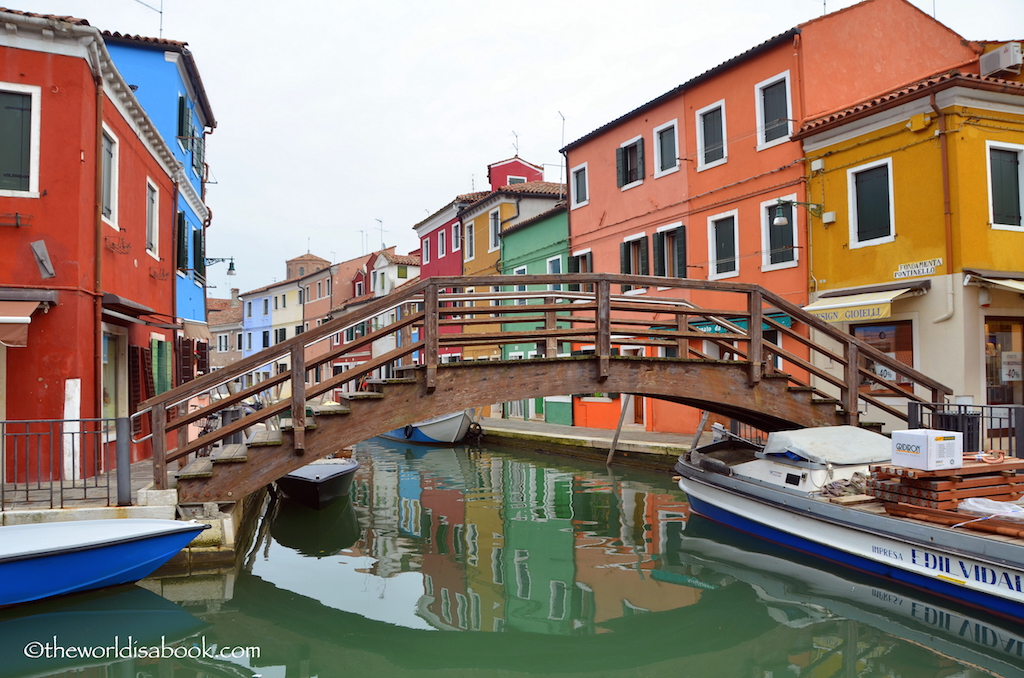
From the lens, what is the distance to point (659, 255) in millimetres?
19359

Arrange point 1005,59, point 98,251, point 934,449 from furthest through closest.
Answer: point 1005,59
point 98,251
point 934,449

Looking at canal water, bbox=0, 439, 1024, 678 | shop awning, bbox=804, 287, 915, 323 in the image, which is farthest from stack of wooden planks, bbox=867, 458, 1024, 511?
shop awning, bbox=804, 287, 915, 323

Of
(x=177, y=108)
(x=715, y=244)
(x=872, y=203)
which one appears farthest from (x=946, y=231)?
(x=177, y=108)

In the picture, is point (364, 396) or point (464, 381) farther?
point (464, 381)

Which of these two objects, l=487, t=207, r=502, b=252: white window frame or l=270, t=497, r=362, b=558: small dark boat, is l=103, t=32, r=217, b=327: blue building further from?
l=487, t=207, r=502, b=252: white window frame

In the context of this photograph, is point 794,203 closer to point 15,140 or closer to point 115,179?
point 115,179

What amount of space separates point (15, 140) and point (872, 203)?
13099 millimetres

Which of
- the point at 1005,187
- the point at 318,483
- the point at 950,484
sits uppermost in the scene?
the point at 1005,187

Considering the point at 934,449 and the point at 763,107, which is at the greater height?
the point at 763,107

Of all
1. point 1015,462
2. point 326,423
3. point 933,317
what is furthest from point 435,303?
point 933,317

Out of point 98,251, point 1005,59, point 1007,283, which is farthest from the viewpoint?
point 1005,59

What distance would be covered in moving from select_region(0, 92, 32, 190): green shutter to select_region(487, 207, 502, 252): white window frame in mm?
19497

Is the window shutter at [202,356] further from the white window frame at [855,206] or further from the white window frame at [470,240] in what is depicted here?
the white window frame at [855,206]

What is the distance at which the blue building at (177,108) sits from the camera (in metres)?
15.9
